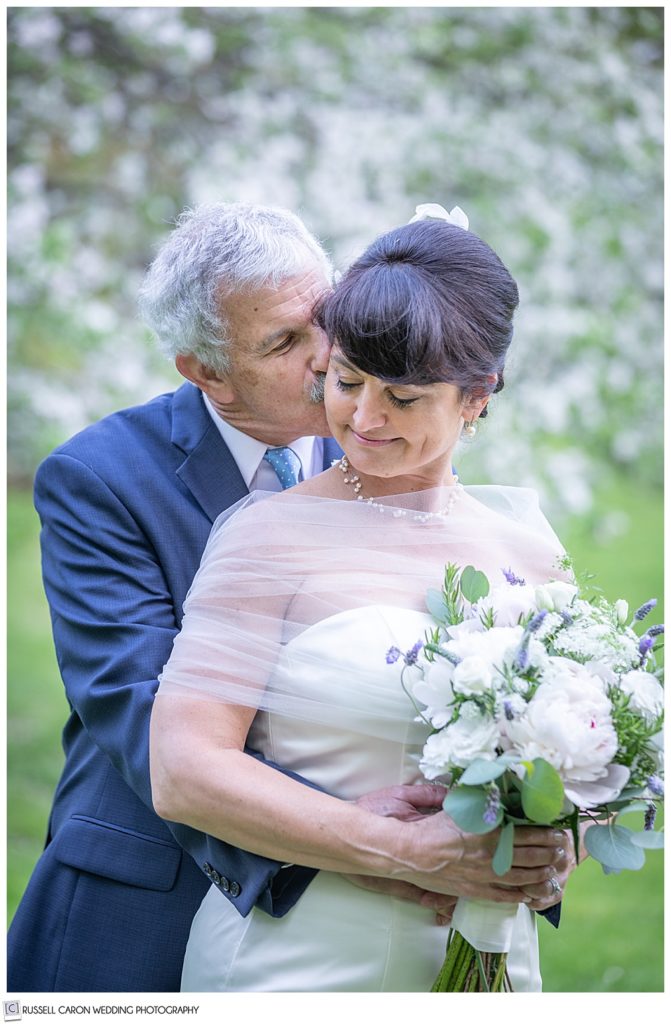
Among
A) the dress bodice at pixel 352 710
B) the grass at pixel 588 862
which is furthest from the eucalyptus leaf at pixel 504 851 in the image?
the grass at pixel 588 862

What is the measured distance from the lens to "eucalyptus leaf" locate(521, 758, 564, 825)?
6.46ft

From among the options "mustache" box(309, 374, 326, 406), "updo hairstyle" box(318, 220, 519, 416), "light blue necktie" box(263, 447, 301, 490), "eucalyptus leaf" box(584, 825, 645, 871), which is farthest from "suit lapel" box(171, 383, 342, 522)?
"eucalyptus leaf" box(584, 825, 645, 871)

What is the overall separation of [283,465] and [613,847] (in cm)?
136

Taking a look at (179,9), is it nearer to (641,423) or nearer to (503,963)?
(641,423)

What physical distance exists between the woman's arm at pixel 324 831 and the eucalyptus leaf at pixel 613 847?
3.3 inches

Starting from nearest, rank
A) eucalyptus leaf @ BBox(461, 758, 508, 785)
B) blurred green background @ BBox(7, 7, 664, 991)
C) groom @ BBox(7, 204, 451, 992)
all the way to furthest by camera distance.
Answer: eucalyptus leaf @ BBox(461, 758, 508, 785) → groom @ BBox(7, 204, 451, 992) → blurred green background @ BBox(7, 7, 664, 991)

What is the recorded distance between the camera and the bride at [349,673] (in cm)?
225

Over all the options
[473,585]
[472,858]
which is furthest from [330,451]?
[472,858]

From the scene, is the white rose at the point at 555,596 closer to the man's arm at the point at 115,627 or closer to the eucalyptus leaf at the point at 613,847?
the eucalyptus leaf at the point at 613,847

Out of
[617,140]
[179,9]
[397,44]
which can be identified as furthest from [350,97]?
[617,140]

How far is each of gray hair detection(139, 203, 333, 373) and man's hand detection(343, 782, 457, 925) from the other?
1.24 metres

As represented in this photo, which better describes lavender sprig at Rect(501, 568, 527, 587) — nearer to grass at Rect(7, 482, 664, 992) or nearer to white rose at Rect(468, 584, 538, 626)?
white rose at Rect(468, 584, 538, 626)

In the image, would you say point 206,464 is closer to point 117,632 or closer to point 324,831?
point 117,632

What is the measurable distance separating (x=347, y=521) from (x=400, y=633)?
328mm
